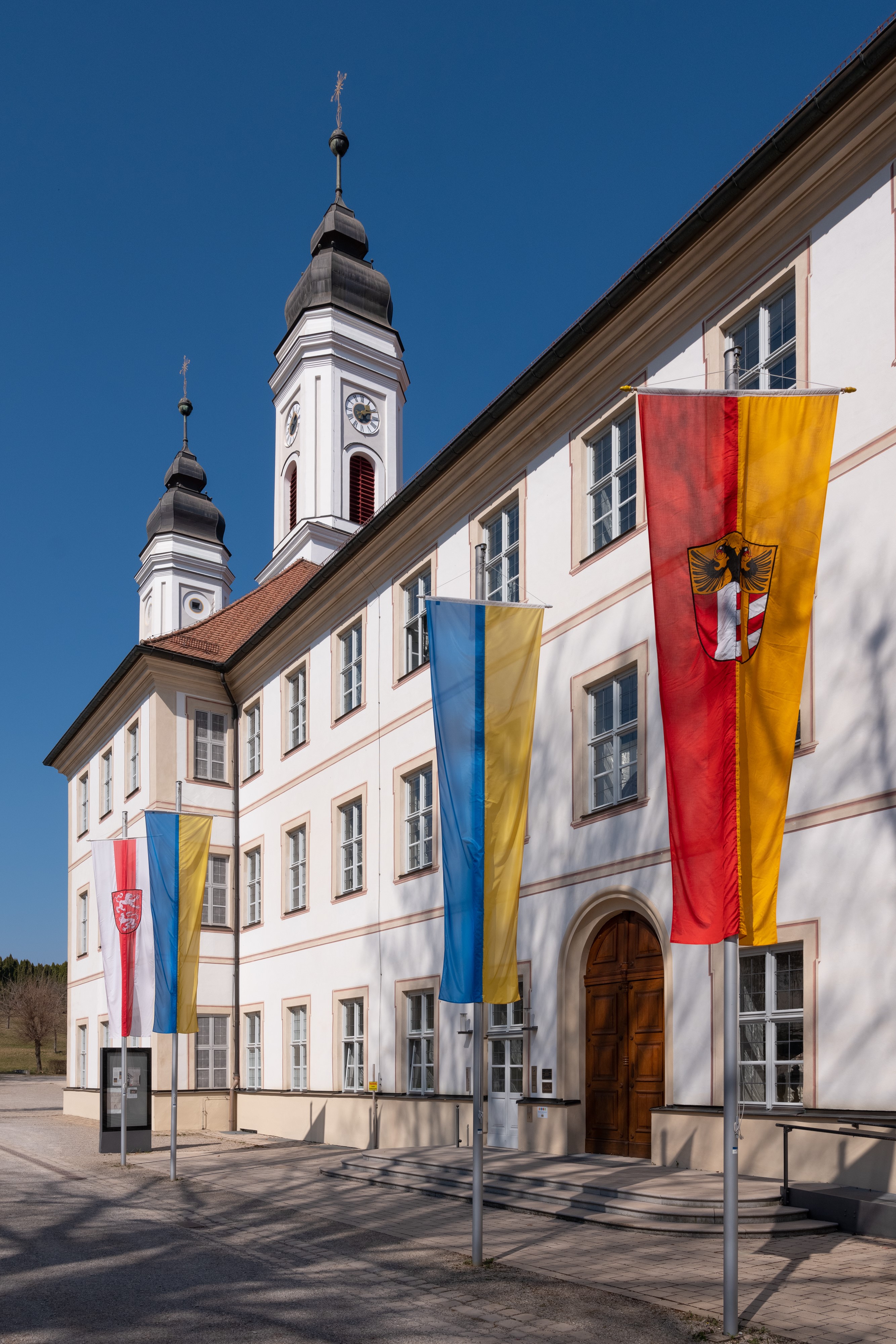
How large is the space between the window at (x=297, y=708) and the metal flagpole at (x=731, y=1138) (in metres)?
19.5

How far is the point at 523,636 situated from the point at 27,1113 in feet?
101

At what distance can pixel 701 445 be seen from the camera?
27.5 ft

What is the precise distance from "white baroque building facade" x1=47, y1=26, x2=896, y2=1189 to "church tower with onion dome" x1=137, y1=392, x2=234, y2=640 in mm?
35776

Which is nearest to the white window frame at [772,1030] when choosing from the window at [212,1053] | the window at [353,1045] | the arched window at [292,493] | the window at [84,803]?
the window at [353,1045]

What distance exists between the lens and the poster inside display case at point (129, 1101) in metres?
21.5

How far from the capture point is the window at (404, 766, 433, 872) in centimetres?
2131

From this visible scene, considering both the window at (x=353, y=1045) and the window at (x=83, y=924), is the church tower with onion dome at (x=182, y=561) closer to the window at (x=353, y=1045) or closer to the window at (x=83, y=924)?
the window at (x=83, y=924)

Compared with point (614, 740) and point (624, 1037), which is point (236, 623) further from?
point (624, 1037)

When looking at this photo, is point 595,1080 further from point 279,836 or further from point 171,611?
point 171,611

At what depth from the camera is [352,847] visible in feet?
80.2

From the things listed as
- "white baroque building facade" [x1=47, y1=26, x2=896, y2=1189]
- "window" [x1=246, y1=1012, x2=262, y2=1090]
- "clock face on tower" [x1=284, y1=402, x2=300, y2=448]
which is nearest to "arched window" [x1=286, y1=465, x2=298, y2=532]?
"clock face on tower" [x1=284, y1=402, x2=300, y2=448]

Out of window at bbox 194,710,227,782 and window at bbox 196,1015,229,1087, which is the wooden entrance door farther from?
window at bbox 194,710,227,782

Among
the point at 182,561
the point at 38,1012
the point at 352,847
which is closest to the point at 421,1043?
the point at 352,847

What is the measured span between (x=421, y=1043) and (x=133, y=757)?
14.1 meters
